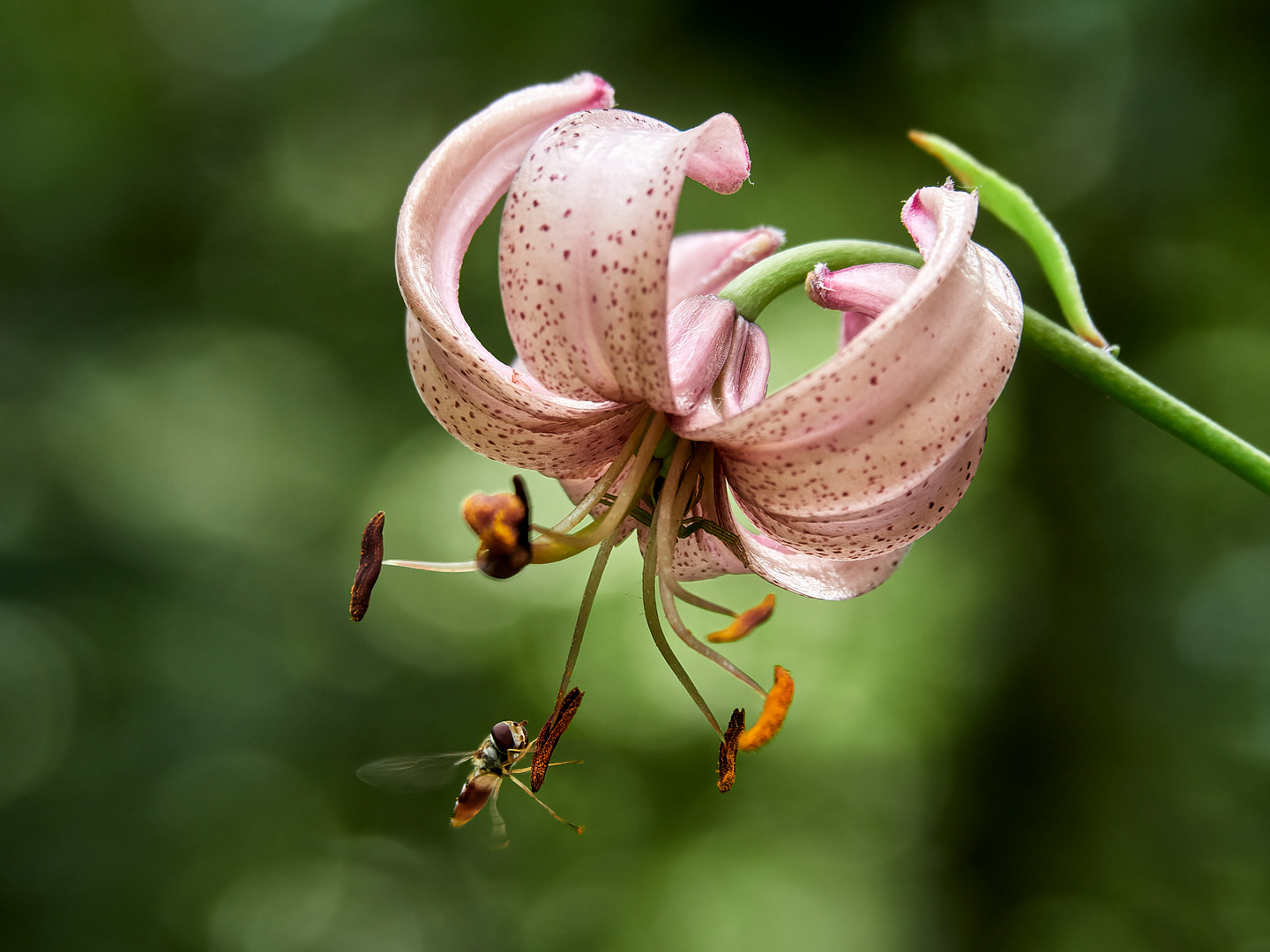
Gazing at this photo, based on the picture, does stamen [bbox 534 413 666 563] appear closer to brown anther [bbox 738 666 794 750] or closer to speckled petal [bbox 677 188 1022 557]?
speckled petal [bbox 677 188 1022 557]

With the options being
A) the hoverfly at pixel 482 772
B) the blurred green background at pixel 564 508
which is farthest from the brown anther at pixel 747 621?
the blurred green background at pixel 564 508

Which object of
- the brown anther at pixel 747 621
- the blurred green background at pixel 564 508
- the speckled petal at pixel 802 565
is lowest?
the blurred green background at pixel 564 508

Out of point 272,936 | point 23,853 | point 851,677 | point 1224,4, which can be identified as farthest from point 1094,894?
point 23,853

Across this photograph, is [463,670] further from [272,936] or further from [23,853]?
[23,853]

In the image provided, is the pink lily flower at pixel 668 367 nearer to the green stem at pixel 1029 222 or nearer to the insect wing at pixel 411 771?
the green stem at pixel 1029 222

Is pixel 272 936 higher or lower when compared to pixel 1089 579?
lower

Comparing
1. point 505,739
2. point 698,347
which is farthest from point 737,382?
point 505,739
